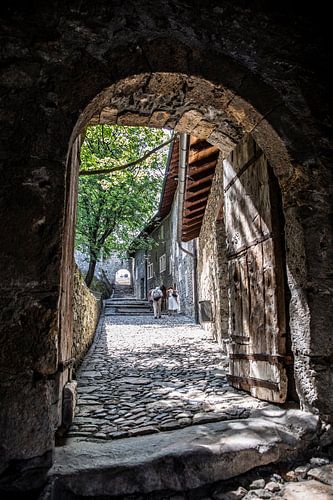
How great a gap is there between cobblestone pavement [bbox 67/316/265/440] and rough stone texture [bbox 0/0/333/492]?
0.69m

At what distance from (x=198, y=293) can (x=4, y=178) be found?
8.19 metres

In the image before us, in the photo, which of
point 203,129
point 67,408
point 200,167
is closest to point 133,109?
point 203,129

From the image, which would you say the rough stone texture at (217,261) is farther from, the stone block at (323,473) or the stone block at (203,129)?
the stone block at (323,473)

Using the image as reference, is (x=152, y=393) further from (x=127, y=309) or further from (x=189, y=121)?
(x=127, y=309)

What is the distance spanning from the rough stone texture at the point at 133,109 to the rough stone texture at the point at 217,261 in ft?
11.2

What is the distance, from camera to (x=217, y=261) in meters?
6.36

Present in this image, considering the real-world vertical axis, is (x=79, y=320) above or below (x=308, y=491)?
above

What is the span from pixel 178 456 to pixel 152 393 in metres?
1.41

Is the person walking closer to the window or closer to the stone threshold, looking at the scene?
the window

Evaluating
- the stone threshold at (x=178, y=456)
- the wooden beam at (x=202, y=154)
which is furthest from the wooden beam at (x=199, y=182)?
the stone threshold at (x=178, y=456)

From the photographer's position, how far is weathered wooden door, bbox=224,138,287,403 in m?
2.51

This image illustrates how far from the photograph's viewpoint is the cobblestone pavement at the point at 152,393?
229cm

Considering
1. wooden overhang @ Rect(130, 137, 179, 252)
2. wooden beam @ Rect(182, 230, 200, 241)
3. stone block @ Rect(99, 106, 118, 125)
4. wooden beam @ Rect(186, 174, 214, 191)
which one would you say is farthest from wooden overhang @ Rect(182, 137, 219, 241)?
stone block @ Rect(99, 106, 118, 125)

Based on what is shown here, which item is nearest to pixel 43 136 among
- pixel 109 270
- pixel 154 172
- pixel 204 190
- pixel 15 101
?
pixel 15 101
